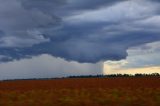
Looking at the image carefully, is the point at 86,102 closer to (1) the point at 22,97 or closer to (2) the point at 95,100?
(2) the point at 95,100

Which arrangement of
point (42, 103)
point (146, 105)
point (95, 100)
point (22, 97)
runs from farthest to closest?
point (22, 97) → point (95, 100) → point (42, 103) → point (146, 105)

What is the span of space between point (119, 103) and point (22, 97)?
48.1ft

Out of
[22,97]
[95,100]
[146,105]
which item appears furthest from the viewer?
[22,97]

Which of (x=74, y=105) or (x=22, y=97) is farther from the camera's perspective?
(x=22, y=97)

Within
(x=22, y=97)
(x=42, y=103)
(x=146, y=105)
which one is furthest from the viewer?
(x=22, y=97)

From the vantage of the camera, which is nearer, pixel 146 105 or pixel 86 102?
pixel 146 105

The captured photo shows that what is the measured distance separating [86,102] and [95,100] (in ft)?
8.40

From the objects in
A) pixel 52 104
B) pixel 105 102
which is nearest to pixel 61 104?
pixel 52 104

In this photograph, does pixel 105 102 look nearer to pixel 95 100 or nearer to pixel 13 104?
pixel 95 100

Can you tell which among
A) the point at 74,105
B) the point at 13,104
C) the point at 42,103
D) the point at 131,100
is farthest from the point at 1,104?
the point at 131,100

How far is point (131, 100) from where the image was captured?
141 ft

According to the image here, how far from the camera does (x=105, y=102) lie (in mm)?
42250

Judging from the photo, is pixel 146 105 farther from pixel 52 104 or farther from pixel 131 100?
pixel 52 104

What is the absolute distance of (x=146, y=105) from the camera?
3916cm
